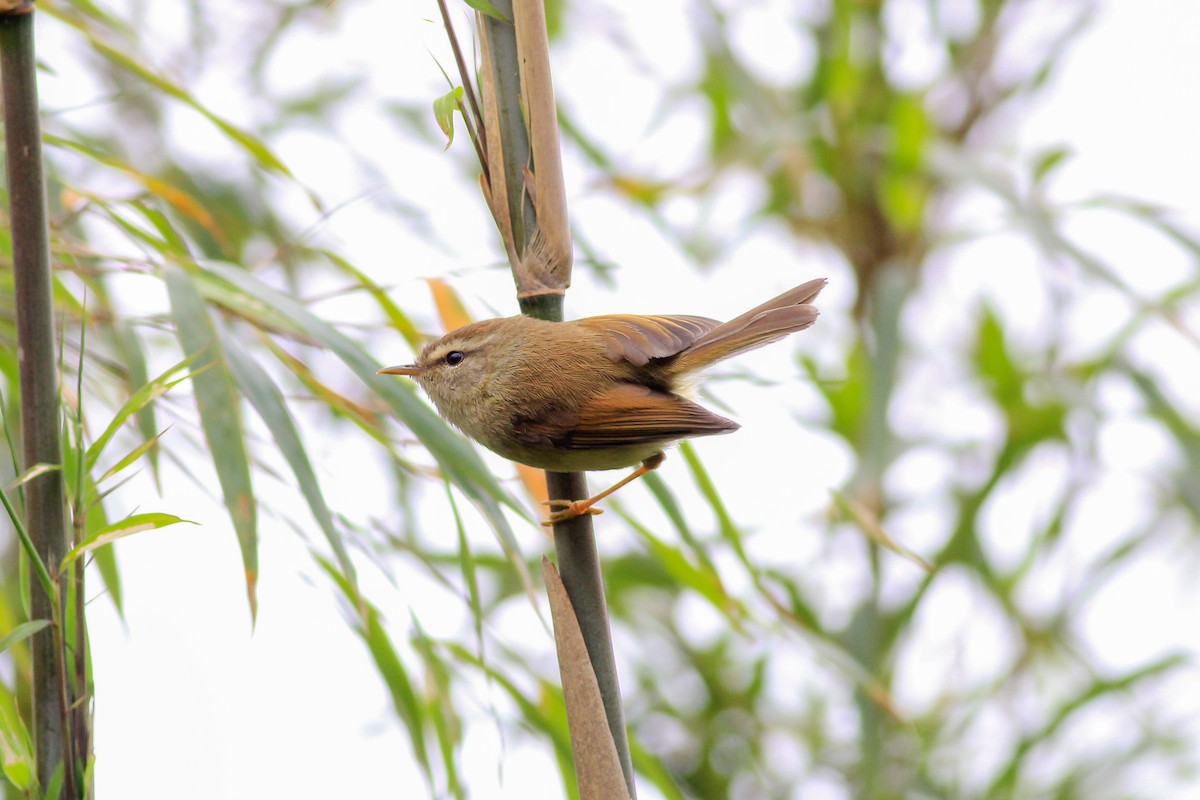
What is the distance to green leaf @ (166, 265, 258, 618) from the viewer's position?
1.29 m

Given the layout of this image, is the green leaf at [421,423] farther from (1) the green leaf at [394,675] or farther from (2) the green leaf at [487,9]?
(2) the green leaf at [487,9]

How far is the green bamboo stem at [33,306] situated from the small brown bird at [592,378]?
2.66ft

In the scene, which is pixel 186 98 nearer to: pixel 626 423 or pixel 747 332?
pixel 626 423

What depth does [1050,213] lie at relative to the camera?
261 cm

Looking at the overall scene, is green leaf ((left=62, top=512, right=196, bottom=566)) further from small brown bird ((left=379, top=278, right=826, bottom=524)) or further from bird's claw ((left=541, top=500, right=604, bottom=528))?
small brown bird ((left=379, top=278, right=826, bottom=524))

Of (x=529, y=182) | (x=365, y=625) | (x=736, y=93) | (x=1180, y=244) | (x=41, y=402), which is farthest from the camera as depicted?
(x=736, y=93)

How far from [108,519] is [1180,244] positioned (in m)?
2.12

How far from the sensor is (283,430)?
1.40 m

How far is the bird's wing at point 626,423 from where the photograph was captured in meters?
1.69

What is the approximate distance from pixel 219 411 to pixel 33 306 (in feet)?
1.16

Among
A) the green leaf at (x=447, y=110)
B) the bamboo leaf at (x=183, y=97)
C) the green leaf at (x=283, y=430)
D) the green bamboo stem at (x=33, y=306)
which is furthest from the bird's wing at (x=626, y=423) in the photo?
the green bamboo stem at (x=33, y=306)

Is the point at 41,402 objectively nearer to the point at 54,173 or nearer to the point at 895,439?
the point at 54,173

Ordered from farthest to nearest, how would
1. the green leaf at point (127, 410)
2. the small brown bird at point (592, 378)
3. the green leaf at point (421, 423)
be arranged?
the small brown bird at point (592, 378) < the green leaf at point (421, 423) < the green leaf at point (127, 410)

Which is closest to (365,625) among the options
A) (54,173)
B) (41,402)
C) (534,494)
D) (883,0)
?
(534,494)
